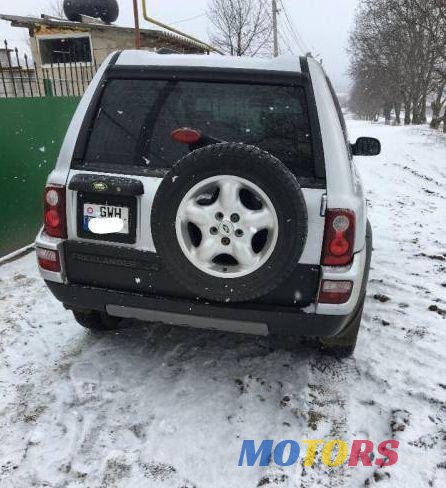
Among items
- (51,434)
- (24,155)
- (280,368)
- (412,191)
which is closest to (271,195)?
(280,368)

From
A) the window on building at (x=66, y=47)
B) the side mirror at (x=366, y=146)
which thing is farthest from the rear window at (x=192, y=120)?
the window on building at (x=66, y=47)

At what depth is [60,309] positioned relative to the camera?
3.78 meters

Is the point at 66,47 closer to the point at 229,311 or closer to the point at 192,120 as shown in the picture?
the point at 192,120

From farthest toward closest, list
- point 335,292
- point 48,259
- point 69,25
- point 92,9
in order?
point 92,9 → point 69,25 → point 48,259 → point 335,292

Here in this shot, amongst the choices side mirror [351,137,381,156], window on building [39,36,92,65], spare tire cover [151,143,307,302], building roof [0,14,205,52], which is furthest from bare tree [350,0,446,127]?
spare tire cover [151,143,307,302]

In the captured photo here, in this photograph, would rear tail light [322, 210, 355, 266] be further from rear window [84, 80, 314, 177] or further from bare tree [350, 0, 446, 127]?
bare tree [350, 0, 446, 127]

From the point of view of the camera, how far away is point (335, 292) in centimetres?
237

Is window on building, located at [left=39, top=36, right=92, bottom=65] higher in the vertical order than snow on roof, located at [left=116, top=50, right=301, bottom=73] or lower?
higher

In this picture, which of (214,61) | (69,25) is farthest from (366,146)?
(69,25)

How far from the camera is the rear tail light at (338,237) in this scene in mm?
2264

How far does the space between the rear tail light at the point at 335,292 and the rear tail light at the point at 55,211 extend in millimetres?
1506

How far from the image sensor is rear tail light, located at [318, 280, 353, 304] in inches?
92.7

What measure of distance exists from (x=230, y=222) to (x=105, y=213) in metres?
0.74

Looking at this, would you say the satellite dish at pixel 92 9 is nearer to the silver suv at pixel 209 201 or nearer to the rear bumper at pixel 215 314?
the silver suv at pixel 209 201
